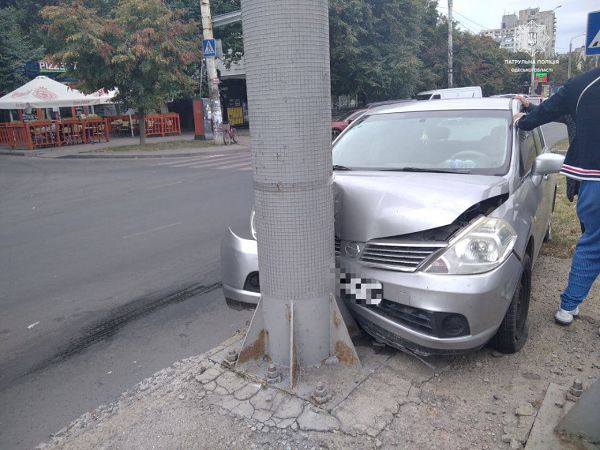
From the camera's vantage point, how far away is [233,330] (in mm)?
4219

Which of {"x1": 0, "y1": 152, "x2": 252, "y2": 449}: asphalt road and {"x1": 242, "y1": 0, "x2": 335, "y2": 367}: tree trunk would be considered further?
{"x1": 0, "y1": 152, "x2": 252, "y2": 449}: asphalt road

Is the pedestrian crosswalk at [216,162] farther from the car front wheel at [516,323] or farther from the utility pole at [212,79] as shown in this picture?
the car front wheel at [516,323]

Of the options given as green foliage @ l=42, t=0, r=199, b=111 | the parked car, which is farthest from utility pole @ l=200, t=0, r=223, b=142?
the parked car

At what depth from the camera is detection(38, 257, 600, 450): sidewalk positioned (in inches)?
106

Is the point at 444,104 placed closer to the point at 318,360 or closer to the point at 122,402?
the point at 318,360

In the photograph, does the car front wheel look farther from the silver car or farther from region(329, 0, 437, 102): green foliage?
region(329, 0, 437, 102): green foliage

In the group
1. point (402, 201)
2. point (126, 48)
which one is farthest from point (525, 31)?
point (402, 201)

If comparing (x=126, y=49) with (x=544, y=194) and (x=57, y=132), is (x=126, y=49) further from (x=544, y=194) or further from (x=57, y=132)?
(x=544, y=194)

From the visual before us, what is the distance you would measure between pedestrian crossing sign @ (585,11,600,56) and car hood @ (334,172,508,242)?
5.30 meters

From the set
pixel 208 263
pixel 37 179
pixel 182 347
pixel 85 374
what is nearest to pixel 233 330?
pixel 182 347

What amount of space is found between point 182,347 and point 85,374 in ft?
2.37

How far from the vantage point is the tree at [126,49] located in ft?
63.6

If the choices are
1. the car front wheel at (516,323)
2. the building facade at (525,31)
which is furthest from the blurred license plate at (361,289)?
the building facade at (525,31)

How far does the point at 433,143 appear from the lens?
168 inches
